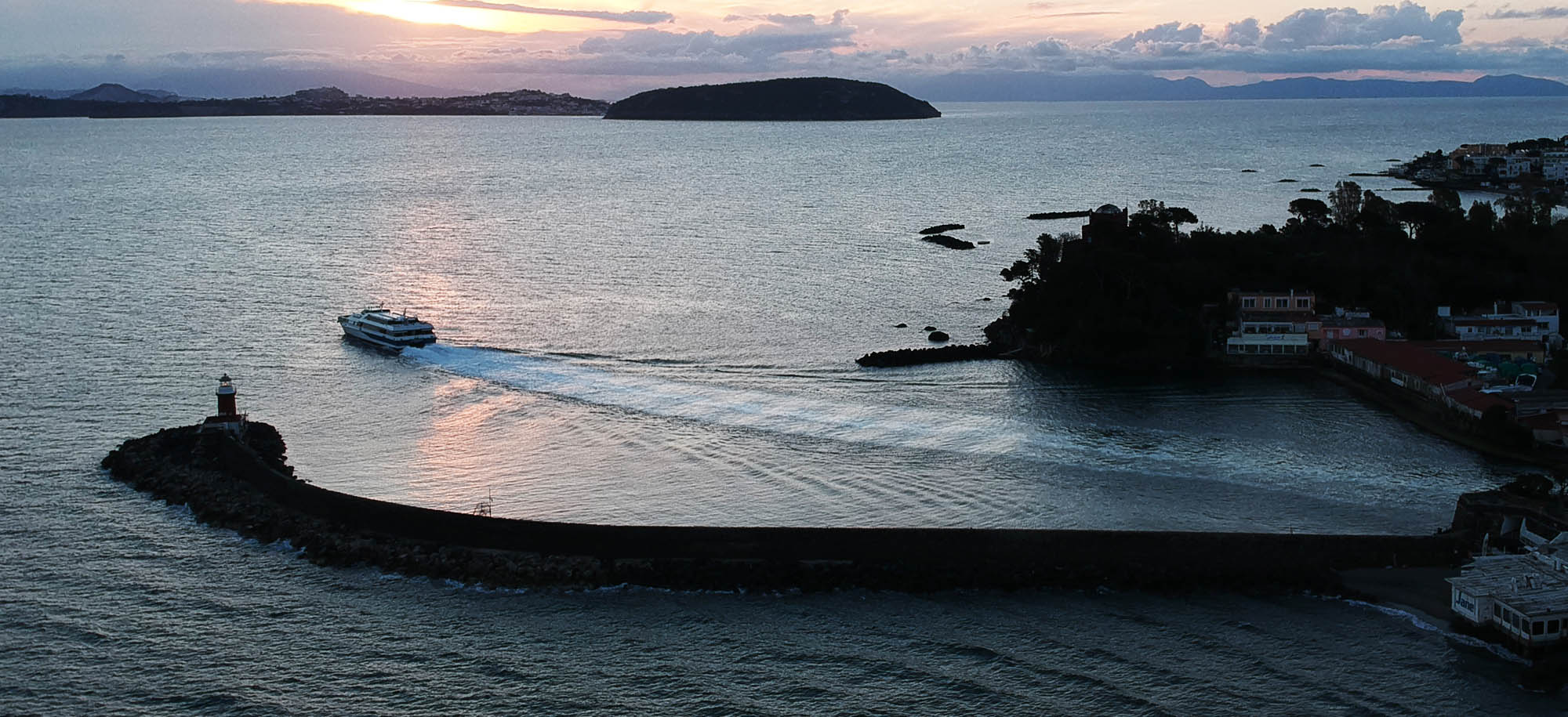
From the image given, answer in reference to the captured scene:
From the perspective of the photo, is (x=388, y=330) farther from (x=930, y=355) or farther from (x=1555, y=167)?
(x=1555, y=167)

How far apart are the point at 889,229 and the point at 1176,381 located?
29.2 meters

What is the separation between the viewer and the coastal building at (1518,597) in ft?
52.2

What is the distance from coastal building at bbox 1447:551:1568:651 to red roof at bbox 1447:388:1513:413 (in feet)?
29.7

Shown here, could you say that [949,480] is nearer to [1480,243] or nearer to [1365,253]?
[1365,253]

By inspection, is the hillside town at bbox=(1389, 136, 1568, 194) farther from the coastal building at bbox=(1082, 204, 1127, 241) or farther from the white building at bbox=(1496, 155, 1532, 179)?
the coastal building at bbox=(1082, 204, 1127, 241)

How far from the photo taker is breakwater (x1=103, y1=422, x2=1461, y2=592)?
60.3 feet

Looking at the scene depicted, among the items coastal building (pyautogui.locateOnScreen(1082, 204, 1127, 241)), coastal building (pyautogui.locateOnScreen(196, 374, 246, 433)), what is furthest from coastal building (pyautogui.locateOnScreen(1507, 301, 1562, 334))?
coastal building (pyautogui.locateOnScreen(196, 374, 246, 433))

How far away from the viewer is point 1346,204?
48500 mm

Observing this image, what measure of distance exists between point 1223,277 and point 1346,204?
53.2 feet

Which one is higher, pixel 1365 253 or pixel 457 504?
pixel 1365 253

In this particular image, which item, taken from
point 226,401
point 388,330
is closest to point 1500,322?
point 388,330

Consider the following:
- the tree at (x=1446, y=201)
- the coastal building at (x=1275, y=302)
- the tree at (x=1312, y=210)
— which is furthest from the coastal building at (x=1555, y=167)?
the coastal building at (x=1275, y=302)

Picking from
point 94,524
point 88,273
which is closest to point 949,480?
point 94,524

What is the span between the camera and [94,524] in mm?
21031
